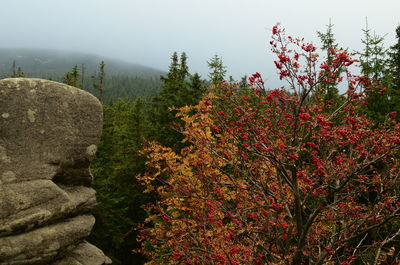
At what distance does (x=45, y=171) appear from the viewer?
8.77 meters

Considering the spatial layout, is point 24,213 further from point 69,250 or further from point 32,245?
point 69,250

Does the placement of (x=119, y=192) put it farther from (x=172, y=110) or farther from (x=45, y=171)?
(x=45, y=171)

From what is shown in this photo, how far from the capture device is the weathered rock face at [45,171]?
25.8 feet

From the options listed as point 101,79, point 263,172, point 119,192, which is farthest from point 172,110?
point 101,79

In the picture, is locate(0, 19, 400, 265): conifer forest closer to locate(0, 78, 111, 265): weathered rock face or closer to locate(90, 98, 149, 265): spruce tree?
locate(90, 98, 149, 265): spruce tree

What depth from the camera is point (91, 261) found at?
378 inches

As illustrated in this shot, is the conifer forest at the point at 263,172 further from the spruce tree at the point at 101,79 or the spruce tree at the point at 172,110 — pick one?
the spruce tree at the point at 101,79

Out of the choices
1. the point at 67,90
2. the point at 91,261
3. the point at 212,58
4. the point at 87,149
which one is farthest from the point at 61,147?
the point at 212,58

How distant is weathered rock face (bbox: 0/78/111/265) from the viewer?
7869mm

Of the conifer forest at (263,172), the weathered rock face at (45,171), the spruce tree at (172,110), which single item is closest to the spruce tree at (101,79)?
the conifer forest at (263,172)

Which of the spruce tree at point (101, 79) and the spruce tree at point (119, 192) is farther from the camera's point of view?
the spruce tree at point (101, 79)

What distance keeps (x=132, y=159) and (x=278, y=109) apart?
18334mm

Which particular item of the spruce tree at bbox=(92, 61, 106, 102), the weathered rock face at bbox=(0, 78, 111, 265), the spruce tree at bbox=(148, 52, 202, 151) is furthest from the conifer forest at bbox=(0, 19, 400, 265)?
the spruce tree at bbox=(92, 61, 106, 102)

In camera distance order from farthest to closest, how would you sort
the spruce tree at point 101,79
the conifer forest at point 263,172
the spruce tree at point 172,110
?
the spruce tree at point 101,79, the spruce tree at point 172,110, the conifer forest at point 263,172
